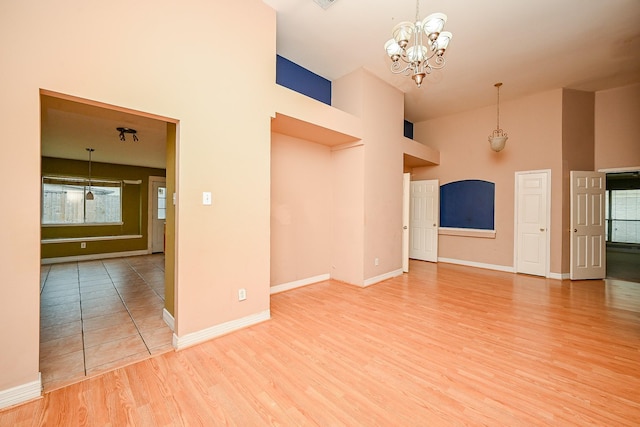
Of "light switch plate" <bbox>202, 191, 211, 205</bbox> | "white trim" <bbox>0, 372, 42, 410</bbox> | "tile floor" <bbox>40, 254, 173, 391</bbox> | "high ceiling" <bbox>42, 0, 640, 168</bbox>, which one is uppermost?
"high ceiling" <bbox>42, 0, 640, 168</bbox>

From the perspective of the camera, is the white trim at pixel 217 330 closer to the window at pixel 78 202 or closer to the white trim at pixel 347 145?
the white trim at pixel 347 145

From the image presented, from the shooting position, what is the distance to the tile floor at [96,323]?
212 centimetres

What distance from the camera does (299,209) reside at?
13.7 feet

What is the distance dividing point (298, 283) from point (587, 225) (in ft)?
18.2

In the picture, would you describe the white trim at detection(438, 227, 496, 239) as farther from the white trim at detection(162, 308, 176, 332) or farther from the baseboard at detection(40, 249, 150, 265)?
the baseboard at detection(40, 249, 150, 265)

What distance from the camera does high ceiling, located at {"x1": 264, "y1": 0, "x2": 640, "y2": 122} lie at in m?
2.87

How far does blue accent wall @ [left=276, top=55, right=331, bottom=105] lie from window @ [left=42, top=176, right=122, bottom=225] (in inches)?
242

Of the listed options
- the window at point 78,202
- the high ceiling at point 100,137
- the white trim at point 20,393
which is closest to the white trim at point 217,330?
the white trim at point 20,393

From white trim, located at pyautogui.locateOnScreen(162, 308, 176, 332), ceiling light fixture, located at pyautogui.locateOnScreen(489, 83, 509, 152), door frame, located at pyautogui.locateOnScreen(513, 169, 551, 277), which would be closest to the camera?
white trim, located at pyautogui.locateOnScreen(162, 308, 176, 332)

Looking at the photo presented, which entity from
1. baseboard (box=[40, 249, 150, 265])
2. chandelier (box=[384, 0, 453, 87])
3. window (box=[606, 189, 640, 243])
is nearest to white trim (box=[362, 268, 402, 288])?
chandelier (box=[384, 0, 453, 87])

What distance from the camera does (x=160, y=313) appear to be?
3.13 m

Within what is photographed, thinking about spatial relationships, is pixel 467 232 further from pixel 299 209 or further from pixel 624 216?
pixel 624 216

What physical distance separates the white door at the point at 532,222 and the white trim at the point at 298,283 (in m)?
4.01

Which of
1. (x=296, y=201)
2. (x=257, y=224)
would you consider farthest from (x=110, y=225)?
(x=257, y=224)
